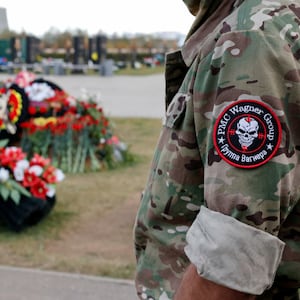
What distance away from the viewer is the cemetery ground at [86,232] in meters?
4.50

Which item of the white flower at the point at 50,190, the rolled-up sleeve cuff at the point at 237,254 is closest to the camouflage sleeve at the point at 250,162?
the rolled-up sleeve cuff at the point at 237,254

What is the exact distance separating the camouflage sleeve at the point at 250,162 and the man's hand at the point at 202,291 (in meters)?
0.02

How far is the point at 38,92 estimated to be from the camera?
7625 mm

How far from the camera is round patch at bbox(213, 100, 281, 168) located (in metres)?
1.18

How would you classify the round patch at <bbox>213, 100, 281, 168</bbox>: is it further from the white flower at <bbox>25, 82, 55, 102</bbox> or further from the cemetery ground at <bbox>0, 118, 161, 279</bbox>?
the white flower at <bbox>25, 82, 55, 102</bbox>

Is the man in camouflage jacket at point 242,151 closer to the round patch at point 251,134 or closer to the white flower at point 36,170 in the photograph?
the round patch at point 251,134

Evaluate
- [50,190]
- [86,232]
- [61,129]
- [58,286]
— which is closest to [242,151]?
[58,286]

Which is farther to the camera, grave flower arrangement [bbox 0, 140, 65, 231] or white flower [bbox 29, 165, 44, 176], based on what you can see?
white flower [bbox 29, 165, 44, 176]

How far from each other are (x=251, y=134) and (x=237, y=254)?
0.21m

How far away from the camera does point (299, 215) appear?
1.30 metres

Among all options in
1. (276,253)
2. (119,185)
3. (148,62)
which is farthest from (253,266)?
(148,62)

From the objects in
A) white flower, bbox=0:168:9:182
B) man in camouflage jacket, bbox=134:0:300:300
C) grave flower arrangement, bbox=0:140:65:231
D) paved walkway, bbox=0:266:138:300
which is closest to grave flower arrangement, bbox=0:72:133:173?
grave flower arrangement, bbox=0:140:65:231

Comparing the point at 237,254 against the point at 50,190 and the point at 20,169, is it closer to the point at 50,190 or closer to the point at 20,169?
the point at 20,169

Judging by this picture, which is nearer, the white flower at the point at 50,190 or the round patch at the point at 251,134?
the round patch at the point at 251,134
